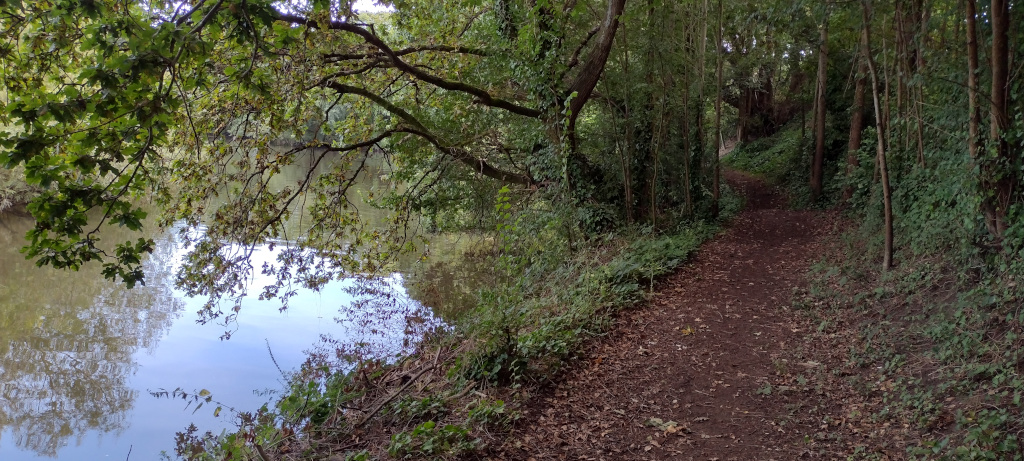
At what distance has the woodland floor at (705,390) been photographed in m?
4.73

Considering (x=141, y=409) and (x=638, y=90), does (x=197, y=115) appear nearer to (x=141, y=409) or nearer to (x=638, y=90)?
(x=141, y=409)

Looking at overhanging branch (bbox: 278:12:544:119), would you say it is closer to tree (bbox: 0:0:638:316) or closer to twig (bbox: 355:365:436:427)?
tree (bbox: 0:0:638:316)

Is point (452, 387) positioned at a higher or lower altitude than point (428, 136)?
lower

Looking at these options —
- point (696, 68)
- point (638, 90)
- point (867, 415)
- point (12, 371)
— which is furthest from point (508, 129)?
point (12, 371)

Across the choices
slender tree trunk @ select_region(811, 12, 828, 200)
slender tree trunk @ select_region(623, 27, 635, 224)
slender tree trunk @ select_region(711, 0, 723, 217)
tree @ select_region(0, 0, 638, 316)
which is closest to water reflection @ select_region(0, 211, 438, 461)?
tree @ select_region(0, 0, 638, 316)

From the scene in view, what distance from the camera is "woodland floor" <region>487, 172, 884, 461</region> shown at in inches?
186

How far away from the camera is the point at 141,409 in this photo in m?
8.79

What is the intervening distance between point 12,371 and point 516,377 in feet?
31.3

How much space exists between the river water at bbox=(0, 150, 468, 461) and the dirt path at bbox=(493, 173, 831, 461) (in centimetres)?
336

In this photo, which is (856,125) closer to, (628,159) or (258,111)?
(628,159)

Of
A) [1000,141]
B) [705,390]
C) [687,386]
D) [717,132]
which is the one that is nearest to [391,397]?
[687,386]

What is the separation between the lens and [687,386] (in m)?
5.89

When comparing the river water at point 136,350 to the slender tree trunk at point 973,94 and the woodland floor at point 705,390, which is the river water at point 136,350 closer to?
the woodland floor at point 705,390

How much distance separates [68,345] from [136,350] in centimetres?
141
